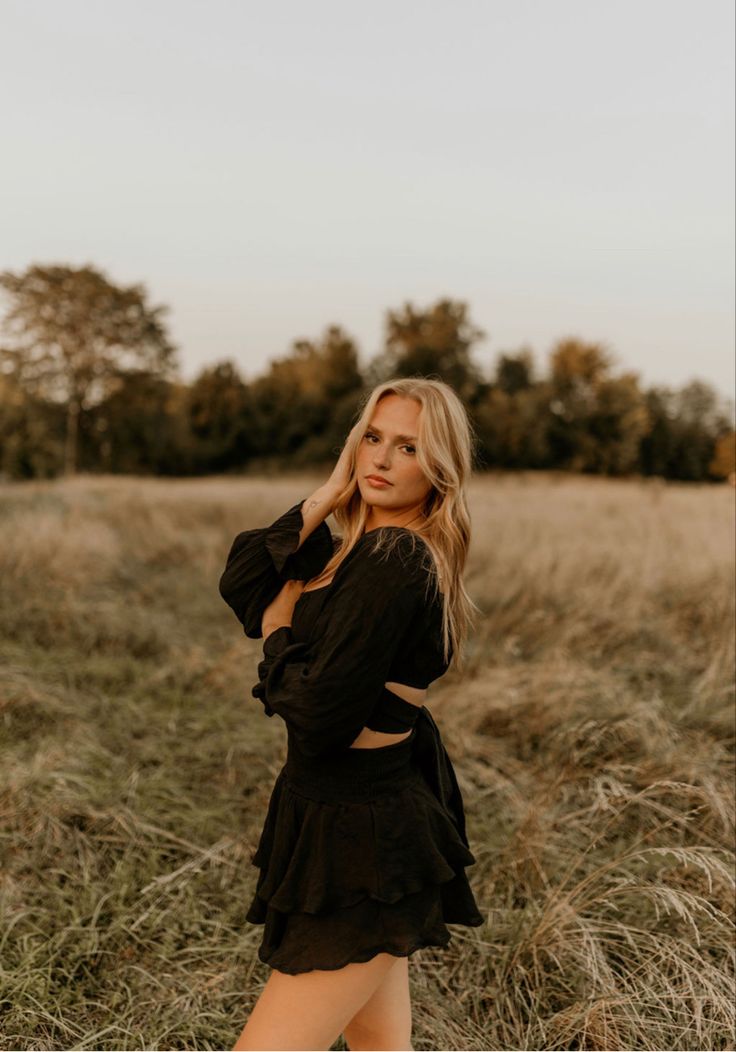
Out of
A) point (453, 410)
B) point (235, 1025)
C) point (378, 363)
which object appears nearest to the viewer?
point (453, 410)

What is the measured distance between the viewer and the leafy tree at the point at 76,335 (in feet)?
49.3

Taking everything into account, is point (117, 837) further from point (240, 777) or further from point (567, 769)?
point (567, 769)

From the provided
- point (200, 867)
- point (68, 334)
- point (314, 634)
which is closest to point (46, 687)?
point (200, 867)

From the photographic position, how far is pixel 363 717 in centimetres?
123

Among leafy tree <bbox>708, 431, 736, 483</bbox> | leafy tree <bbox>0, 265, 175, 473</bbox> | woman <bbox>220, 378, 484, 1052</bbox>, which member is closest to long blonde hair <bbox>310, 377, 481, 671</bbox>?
woman <bbox>220, 378, 484, 1052</bbox>

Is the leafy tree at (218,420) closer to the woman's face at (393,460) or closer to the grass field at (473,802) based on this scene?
the grass field at (473,802)

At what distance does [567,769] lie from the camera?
3260 mm

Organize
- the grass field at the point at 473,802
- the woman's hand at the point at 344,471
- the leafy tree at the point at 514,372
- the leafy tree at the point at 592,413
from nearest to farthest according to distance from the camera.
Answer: the woman's hand at the point at 344,471
the grass field at the point at 473,802
the leafy tree at the point at 592,413
the leafy tree at the point at 514,372

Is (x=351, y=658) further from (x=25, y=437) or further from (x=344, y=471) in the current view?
(x=25, y=437)

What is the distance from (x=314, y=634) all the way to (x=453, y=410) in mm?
532

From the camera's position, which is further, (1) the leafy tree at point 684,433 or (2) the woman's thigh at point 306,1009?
(1) the leafy tree at point 684,433

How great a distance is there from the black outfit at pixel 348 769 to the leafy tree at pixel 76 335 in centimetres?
1483

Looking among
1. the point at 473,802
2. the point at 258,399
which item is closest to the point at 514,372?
the point at 258,399

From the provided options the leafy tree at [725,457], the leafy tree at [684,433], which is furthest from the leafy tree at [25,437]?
the leafy tree at [725,457]
